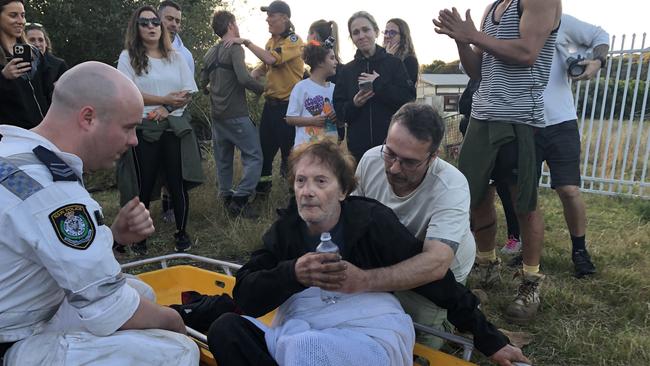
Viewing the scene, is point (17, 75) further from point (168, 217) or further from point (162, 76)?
point (168, 217)

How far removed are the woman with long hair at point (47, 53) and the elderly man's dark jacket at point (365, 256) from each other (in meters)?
2.76

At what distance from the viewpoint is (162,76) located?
4.28 metres

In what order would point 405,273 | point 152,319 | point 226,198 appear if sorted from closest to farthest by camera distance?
point 152,319 < point 405,273 < point 226,198

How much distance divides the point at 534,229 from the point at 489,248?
464mm

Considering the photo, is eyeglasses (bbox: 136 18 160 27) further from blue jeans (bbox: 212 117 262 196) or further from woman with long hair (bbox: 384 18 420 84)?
woman with long hair (bbox: 384 18 420 84)

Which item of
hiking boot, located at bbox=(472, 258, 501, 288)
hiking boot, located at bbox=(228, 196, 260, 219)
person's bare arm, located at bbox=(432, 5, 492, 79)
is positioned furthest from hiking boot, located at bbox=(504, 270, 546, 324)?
hiking boot, located at bbox=(228, 196, 260, 219)

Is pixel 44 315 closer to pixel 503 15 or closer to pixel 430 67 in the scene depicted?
pixel 503 15

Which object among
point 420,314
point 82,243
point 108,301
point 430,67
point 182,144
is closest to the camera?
point 82,243

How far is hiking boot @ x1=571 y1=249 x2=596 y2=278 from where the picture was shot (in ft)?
12.6

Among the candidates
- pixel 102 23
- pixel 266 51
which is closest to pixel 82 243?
pixel 266 51

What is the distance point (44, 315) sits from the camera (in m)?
1.72

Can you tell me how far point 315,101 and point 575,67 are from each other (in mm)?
2172

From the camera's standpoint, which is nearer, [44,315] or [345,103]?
[44,315]

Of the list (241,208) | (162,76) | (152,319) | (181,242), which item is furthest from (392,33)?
(152,319)
